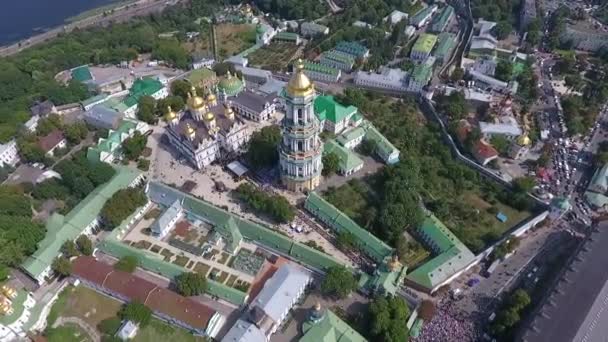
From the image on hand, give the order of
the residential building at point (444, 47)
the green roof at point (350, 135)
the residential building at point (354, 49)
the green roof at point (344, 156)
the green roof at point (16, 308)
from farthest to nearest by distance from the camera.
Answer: the residential building at point (354, 49)
the residential building at point (444, 47)
the green roof at point (350, 135)
the green roof at point (344, 156)
the green roof at point (16, 308)

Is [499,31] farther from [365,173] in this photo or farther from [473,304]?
[473,304]

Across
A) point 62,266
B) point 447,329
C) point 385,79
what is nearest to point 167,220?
point 62,266

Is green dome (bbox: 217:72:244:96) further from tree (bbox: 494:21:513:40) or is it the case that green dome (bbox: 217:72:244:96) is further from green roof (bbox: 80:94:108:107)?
tree (bbox: 494:21:513:40)

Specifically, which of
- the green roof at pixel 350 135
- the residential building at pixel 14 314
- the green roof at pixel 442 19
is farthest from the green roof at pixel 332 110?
the residential building at pixel 14 314

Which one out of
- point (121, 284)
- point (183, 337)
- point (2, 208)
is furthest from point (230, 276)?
point (2, 208)

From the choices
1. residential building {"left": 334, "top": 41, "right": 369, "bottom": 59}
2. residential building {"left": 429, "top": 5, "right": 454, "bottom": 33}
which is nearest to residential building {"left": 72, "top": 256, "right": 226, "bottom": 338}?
residential building {"left": 334, "top": 41, "right": 369, "bottom": 59}

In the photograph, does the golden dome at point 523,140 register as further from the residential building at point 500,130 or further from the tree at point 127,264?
the tree at point 127,264
